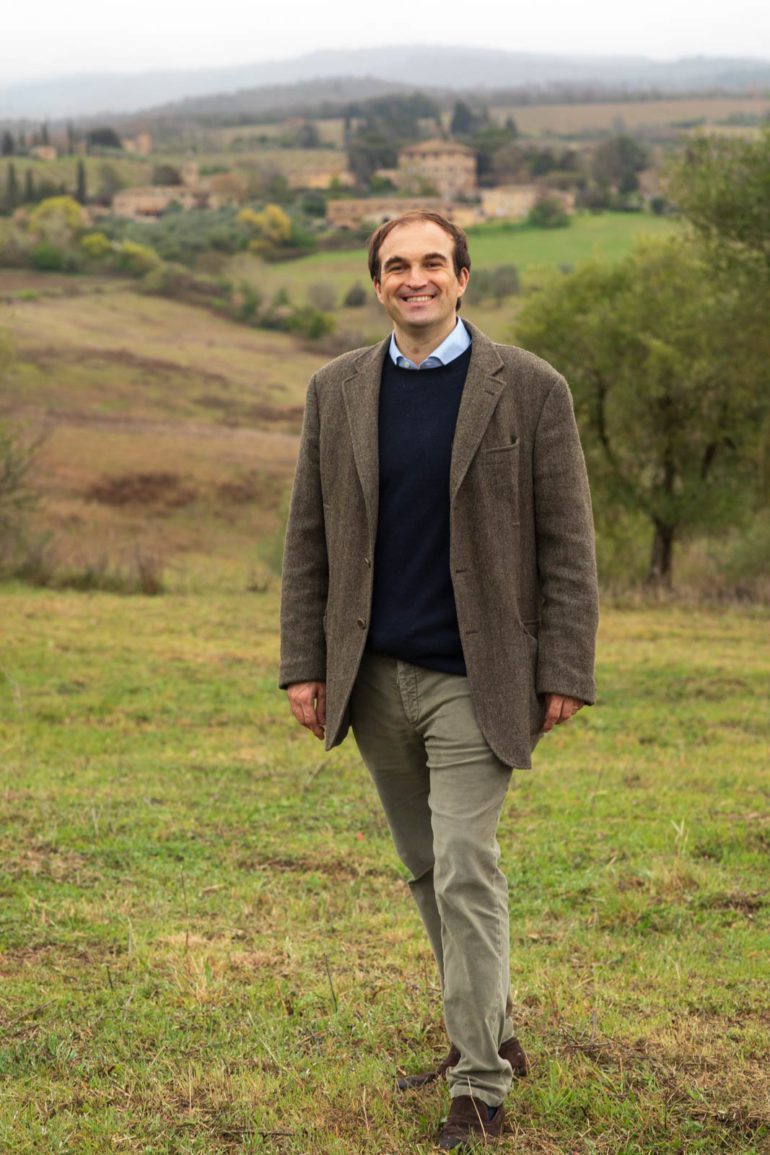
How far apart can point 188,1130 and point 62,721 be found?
8501 millimetres

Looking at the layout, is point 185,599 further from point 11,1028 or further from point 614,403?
point 11,1028

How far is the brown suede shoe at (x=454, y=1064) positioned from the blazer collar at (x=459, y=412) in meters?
1.75

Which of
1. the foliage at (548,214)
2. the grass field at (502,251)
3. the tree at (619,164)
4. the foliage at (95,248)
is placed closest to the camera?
the grass field at (502,251)

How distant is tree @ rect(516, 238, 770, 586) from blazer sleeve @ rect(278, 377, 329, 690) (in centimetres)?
2275

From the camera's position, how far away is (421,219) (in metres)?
3.95

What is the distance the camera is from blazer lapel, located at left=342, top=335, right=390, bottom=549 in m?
3.92

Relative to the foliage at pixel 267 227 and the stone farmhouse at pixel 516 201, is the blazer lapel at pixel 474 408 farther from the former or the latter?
the stone farmhouse at pixel 516 201

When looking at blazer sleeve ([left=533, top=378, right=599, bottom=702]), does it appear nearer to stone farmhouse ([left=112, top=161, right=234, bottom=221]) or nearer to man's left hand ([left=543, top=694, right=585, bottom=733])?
man's left hand ([left=543, top=694, right=585, bottom=733])

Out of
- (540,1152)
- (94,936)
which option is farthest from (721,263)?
(540,1152)

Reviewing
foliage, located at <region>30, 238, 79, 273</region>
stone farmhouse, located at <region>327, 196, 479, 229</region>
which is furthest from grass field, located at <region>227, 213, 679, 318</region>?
foliage, located at <region>30, 238, 79, 273</region>

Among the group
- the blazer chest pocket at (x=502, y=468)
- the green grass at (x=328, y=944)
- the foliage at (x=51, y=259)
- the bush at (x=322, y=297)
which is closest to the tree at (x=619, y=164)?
the bush at (x=322, y=297)

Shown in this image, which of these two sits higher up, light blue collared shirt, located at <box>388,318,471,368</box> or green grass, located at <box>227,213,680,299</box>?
light blue collared shirt, located at <box>388,318,471,368</box>

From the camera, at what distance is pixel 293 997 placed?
202 inches

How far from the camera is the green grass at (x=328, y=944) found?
4.05 m
